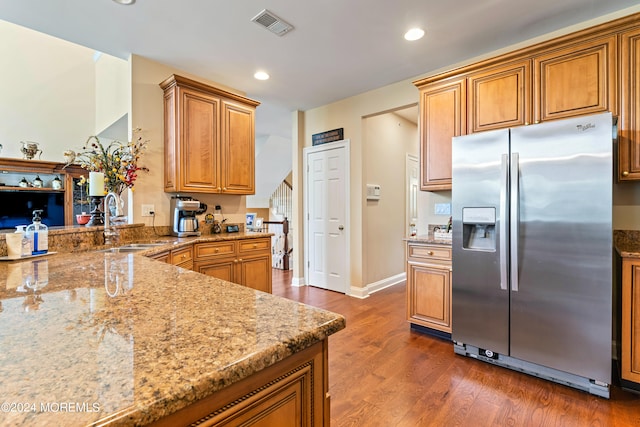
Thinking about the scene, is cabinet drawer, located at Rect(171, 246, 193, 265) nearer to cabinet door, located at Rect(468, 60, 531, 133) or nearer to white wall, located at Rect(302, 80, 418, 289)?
white wall, located at Rect(302, 80, 418, 289)

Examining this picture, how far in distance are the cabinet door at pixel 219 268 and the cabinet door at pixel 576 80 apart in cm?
303

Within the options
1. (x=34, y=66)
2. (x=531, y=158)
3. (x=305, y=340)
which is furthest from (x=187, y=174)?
(x=34, y=66)

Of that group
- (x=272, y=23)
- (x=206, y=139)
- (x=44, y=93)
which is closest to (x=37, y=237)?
(x=206, y=139)

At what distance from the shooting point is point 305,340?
0.70 metres

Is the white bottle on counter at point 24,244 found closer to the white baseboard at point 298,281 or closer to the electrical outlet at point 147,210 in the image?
the electrical outlet at point 147,210

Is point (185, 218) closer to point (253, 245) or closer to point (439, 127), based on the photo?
point (253, 245)

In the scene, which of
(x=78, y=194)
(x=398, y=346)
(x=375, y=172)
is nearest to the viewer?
(x=398, y=346)

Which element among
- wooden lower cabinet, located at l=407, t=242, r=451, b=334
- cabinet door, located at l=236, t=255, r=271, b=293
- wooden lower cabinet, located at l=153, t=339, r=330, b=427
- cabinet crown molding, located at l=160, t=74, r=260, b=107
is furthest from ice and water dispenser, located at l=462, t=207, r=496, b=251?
cabinet crown molding, located at l=160, t=74, r=260, b=107

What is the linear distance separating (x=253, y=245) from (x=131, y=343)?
9.07 feet

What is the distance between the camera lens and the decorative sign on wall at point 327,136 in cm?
432

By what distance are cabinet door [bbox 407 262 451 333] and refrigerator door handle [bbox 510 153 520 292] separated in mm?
549

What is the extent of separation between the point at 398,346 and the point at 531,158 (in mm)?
1833

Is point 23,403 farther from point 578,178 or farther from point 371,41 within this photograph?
point 371,41

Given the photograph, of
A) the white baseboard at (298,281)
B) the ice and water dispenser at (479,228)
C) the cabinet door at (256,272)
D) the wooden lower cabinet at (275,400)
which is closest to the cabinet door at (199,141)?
the cabinet door at (256,272)
